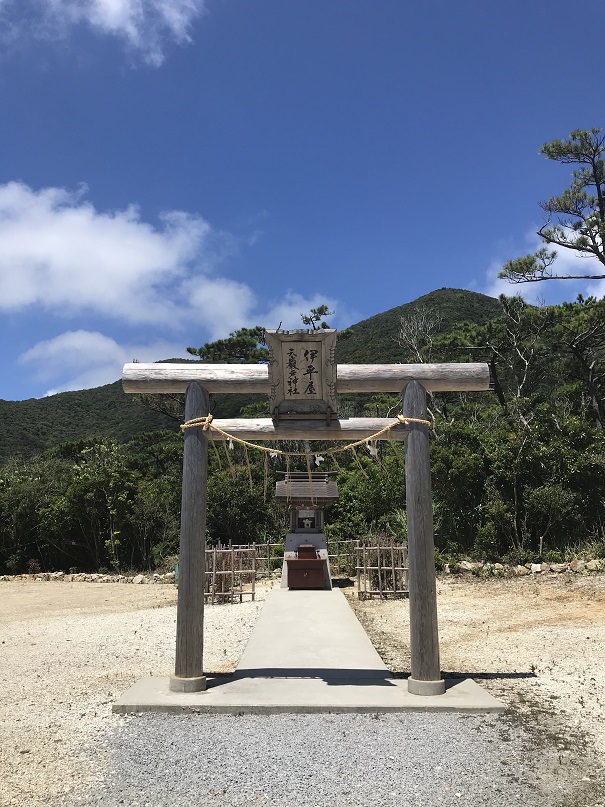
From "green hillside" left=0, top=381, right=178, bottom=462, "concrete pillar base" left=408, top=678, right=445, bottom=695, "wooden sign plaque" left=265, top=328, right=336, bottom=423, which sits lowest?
"concrete pillar base" left=408, top=678, right=445, bottom=695

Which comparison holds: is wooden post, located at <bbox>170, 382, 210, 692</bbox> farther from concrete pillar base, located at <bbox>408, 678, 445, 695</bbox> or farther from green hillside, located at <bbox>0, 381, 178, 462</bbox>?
green hillside, located at <bbox>0, 381, 178, 462</bbox>

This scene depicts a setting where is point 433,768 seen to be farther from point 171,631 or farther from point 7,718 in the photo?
point 171,631

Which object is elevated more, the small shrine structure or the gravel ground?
the small shrine structure

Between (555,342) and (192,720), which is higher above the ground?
(555,342)

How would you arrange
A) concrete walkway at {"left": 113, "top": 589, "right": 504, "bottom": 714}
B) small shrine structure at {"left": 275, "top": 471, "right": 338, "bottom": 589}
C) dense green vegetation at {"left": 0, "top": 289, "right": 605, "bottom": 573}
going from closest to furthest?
concrete walkway at {"left": 113, "top": 589, "right": 504, "bottom": 714}
small shrine structure at {"left": 275, "top": 471, "right": 338, "bottom": 589}
dense green vegetation at {"left": 0, "top": 289, "right": 605, "bottom": 573}

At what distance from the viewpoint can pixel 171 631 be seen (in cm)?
829

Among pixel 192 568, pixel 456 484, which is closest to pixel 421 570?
pixel 192 568

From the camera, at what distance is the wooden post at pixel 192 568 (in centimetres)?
482

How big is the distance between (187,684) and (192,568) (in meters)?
→ 0.91

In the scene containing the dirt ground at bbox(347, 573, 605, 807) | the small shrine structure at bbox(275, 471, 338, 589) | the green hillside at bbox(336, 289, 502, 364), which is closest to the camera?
the dirt ground at bbox(347, 573, 605, 807)

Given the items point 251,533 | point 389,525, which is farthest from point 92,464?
point 389,525

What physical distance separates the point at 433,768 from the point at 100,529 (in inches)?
686

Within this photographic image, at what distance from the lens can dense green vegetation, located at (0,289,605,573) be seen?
14266 mm

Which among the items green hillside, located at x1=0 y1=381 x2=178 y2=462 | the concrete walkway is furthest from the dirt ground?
green hillside, located at x1=0 y1=381 x2=178 y2=462
